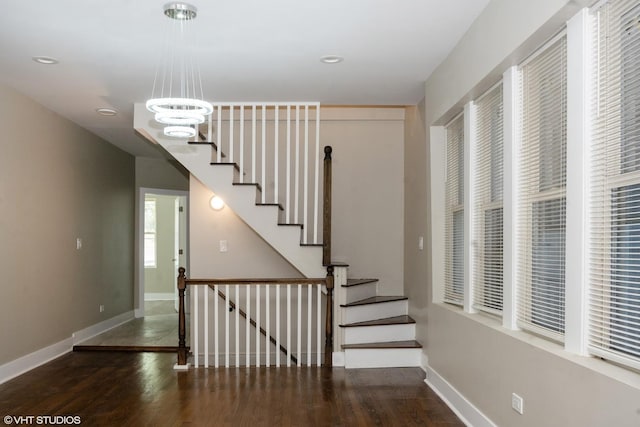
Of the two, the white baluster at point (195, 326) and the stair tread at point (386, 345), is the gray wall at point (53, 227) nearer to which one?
the white baluster at point (195, 326)

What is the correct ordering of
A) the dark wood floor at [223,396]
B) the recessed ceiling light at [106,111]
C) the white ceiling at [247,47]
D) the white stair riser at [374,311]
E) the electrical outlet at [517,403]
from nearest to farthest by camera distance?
the electrical outlet at [517,403]
the white ceiling at [247,47]
the dark wood floor at [223,396]
the white stair riser at [374,311]
the recessed ceiling light at [106,111]

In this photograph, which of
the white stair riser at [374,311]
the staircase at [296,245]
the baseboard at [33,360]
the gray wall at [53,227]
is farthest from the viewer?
the white stair riser at [374,311]

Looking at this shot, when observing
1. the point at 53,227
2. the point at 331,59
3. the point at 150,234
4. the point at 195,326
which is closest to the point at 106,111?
the point at 53,227

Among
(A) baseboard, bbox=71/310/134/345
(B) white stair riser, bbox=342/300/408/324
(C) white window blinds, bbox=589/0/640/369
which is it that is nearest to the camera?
(C) white window blinds, bbox=589/0/640/369

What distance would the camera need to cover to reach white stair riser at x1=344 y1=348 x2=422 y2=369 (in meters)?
5.57

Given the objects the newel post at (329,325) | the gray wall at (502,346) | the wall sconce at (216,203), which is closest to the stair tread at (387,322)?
the newel post at (329,325)

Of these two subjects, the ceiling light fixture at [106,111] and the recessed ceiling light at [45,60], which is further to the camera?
the ceiling light fixture at [106,111]

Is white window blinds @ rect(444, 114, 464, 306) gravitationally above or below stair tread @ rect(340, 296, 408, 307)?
above

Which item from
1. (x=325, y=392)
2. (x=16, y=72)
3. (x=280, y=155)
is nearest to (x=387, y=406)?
(x=325, y=392)

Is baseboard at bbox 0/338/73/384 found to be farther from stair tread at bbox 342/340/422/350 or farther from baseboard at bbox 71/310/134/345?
stair tread at bbox 342/340/422/350

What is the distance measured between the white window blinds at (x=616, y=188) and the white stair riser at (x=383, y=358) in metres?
3.22

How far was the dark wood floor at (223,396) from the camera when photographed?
403cm

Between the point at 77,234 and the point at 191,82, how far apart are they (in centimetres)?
284

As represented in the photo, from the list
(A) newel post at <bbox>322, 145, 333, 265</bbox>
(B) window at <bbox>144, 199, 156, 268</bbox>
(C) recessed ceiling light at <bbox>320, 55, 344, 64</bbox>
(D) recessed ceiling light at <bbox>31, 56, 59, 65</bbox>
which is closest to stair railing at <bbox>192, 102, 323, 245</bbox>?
(A) newel post at <bbox>322, 145, 333, 265</bbox>
